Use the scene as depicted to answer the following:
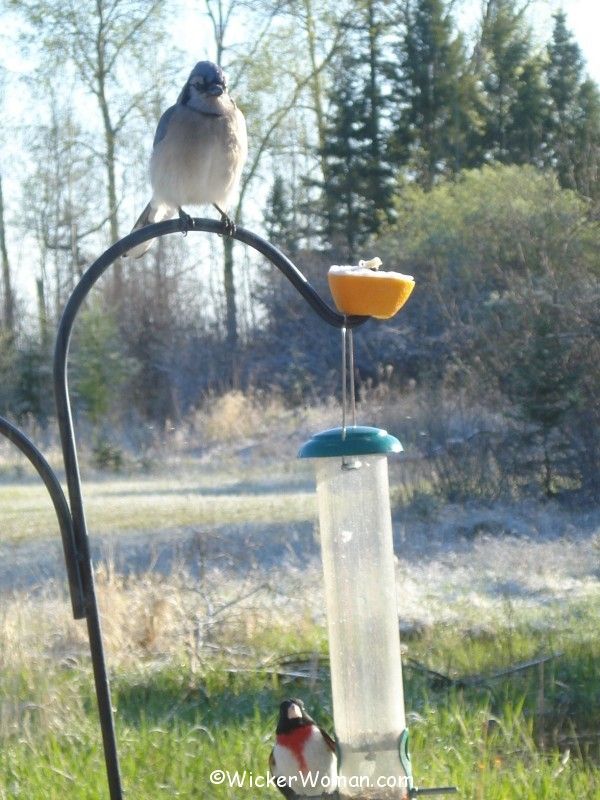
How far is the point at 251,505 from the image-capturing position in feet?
35.4

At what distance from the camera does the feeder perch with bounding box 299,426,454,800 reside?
2.53m

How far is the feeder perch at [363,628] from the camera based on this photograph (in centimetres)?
253

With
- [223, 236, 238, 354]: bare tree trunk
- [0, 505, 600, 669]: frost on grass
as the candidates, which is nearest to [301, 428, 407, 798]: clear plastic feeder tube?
[0, 505, 600, 669]: frost on grass

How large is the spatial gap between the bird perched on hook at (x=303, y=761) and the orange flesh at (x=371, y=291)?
82cm

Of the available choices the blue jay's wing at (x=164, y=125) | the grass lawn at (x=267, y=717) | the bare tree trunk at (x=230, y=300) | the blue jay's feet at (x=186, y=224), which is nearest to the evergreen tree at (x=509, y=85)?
the bare tree trunk at (x=230, y=300)

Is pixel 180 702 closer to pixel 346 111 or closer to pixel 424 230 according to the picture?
pixel 424 230

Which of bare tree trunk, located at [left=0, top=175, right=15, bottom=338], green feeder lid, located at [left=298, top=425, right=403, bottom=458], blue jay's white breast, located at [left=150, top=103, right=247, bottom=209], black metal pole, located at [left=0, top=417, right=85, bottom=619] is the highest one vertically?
bare tree trunk, located at [left=0, top=175, right=15, bottom=338]

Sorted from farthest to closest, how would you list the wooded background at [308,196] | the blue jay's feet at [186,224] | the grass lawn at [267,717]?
1. the wooded background at [308,196]
2. the grass lawn at [267,717]
3. the blue jay's feet at [186,224]

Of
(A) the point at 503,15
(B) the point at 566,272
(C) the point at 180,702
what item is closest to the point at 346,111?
(A) the point at 503,15

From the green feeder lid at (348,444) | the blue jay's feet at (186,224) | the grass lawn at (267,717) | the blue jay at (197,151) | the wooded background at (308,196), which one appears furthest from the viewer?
the wooded background at (308,196)

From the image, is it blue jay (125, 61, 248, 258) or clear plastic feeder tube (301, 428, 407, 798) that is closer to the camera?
clear plastic feeder tube (301, 428, 407, 798)

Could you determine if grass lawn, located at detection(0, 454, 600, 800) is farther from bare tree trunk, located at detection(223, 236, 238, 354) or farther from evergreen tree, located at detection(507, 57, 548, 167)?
evergreen tree, located at detection(507, 57, 548, 167)

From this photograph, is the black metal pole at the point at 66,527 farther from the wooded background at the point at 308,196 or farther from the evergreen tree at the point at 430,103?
the evergreen tree at the point at 430,103

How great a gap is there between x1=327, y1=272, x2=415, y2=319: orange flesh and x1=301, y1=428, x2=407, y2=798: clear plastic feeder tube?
1.11ft
